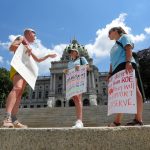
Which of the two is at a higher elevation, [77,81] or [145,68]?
[145,68]

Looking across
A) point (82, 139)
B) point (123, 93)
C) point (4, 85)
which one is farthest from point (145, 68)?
point (82, 139)

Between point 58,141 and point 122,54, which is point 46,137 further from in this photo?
point 122,54

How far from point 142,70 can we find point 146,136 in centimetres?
4259

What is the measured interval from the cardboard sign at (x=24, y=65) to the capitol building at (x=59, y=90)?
8279 cm

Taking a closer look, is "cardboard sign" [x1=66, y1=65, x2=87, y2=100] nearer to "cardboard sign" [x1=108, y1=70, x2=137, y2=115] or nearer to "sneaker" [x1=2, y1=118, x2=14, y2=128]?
"cardboard sign" [x1=108, y1=70, x2=137, y2=115]

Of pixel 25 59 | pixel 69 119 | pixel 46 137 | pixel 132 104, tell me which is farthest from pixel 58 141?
pixel 69 119

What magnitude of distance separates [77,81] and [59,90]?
9070 cm

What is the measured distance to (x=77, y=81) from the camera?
17.8ft

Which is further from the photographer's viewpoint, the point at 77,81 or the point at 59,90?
the point at 59,90

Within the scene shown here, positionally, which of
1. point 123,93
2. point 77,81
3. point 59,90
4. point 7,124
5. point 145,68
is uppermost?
point 59,90

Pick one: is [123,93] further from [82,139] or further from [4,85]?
[4,85]

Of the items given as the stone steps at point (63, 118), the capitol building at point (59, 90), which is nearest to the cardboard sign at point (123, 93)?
the stone steps at point (63, 118)

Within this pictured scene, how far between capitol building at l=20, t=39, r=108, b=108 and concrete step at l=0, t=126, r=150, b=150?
84225mm

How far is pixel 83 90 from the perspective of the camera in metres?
5.32
